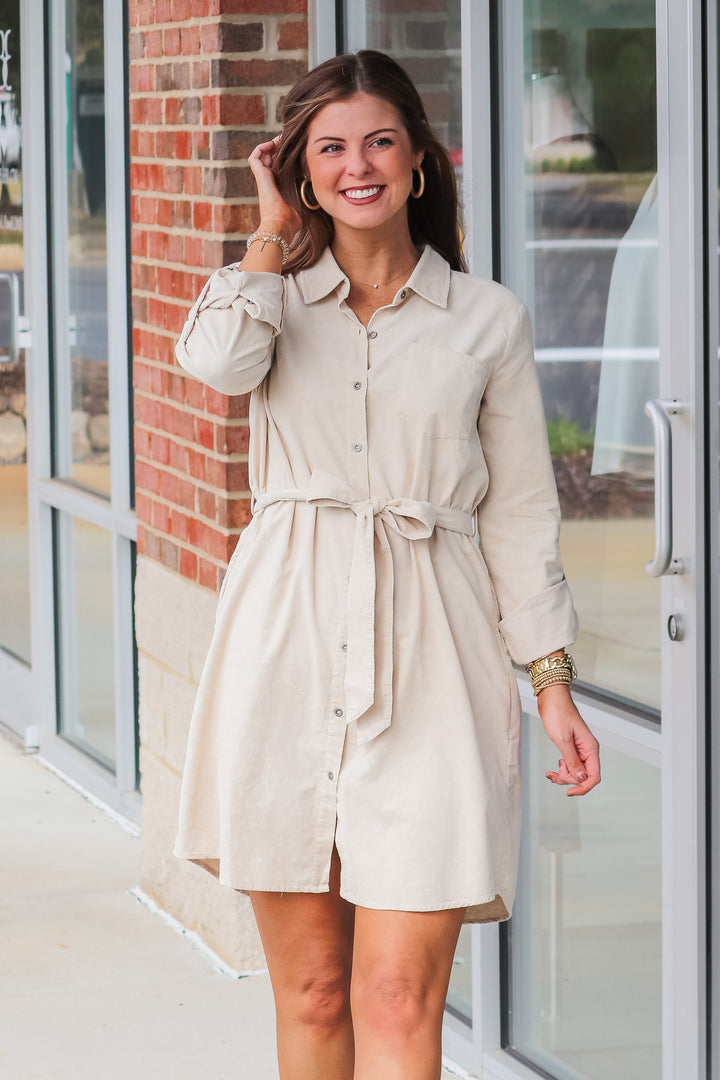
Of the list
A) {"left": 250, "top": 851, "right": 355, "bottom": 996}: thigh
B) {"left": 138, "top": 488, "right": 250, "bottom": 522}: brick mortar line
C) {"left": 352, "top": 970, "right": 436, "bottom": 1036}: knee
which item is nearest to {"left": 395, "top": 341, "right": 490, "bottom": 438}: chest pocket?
{"left": 250, "top": 851, "right": 355, "bottom": 996}: thigh

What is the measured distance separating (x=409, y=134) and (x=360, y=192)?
135 millimetres

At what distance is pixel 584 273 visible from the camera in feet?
10.8

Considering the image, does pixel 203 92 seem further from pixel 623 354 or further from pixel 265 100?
pixel 623 354

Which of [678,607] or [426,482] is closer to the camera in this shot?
[426,482]

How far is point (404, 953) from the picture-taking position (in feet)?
7.93

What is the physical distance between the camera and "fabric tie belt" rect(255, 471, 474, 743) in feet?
7.94

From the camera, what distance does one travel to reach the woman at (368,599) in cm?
244

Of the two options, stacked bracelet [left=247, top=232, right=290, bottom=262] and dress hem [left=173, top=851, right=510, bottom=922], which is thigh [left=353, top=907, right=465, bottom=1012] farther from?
stacked bracelet [left=247, top=232, right=290, bottom=262]

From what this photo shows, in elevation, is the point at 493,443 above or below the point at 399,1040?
above

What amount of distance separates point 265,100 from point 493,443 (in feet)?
5.85

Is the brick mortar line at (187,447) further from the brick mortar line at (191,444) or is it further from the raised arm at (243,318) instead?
the raised arm at (243,318)

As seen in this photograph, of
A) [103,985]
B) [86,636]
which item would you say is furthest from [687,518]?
[86,636]

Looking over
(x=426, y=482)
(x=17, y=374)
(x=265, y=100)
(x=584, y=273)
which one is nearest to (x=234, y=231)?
(x=265, y=100)

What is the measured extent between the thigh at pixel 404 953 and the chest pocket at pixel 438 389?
69 centimetres
